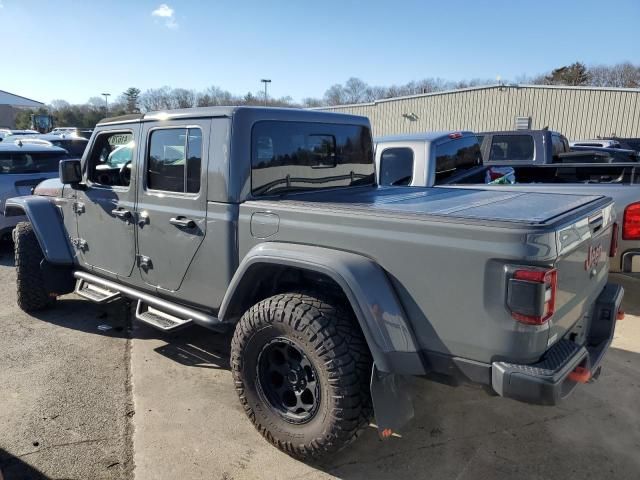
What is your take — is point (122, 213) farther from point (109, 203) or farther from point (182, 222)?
point (182, 222)

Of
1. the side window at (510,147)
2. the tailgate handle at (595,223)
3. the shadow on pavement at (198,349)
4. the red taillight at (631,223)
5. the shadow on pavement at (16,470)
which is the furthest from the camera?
the side window at (510,147)

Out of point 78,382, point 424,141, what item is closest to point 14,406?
point 78,382

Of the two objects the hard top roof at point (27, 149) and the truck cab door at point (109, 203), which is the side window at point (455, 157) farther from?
the hard top roof at point (27, 149)

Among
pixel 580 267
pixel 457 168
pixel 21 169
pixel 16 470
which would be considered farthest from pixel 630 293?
pixel 21 169

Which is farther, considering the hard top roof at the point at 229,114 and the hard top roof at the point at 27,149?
the hard top roof at the point at 27,149

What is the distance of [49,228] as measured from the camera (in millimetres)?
4688

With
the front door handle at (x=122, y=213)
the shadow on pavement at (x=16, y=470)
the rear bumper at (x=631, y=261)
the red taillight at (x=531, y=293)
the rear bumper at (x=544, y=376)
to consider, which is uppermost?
the front door handle at (x=122, y=213)

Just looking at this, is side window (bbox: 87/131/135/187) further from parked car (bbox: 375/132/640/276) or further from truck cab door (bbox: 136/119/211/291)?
parked car (bbox: 375/132/640/276)

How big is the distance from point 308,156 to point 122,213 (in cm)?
153

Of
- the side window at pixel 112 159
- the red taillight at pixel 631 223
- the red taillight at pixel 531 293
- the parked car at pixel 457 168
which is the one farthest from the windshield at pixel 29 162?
the red taillight at pixel 631 223

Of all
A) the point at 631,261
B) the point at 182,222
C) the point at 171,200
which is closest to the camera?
the point at 182,222

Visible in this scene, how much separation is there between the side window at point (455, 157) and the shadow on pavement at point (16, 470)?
4.88m

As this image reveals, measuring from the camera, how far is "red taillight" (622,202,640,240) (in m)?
4.45

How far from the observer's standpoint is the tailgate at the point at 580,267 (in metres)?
2.24
